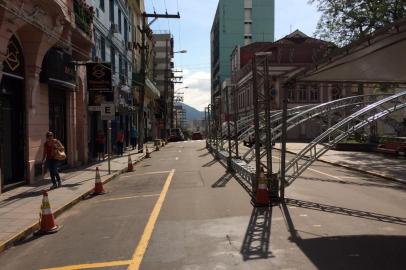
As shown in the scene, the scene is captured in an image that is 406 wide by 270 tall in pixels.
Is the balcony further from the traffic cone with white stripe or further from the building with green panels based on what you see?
the building with green panels

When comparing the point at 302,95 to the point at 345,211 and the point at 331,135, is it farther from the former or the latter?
the point at 345,211

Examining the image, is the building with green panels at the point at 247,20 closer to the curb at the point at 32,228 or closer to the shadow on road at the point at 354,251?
the curb at the point at 32,228

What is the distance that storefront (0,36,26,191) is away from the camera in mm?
16500

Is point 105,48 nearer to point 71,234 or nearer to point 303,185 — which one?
point 303,185

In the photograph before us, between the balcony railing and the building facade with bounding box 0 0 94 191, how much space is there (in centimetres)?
6

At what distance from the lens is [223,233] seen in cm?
934

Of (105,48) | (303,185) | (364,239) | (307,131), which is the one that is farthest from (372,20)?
(307,131)

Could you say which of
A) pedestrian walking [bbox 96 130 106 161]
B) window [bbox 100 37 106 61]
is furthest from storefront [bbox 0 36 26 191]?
window [bbox 100 37 106 61]

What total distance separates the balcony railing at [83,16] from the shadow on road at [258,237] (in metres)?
14.8

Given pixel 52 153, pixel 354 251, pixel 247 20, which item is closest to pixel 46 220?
pixel 354 251

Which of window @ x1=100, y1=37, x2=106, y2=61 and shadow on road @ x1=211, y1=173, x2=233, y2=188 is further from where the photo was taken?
window @ x1=100, y1=37, x2=106, y2=61

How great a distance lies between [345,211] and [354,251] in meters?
3.76

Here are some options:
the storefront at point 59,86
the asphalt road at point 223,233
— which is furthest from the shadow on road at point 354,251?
the storefront at point 59,86

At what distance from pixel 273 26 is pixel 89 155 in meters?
98.5
